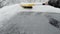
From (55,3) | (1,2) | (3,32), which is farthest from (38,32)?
(1,2)

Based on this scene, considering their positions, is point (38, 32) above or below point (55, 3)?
above

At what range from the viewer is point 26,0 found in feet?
9.34

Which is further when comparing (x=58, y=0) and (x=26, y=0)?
(x=26, y=0)

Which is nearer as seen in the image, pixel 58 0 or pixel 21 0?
pixel 58 0

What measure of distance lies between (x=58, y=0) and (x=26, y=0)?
1.02m

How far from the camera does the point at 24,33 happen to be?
1.77 feet

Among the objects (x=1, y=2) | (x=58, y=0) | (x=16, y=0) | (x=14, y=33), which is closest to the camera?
(x=14, y=33)

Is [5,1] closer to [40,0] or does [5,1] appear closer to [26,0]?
[26,0]

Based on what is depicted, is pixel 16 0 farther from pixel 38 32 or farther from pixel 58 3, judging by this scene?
pixel 38 32

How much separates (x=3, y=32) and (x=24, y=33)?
0.10 m

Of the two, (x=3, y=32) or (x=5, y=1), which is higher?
(x=3, y=32)

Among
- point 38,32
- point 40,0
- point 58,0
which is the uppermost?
point 38,32

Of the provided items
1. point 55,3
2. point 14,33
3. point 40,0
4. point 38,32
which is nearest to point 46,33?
point 38,32

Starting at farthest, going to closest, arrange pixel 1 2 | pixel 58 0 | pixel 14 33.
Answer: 1. pixel 1 2
2. pixel 58 0
3. pixel 14 33
